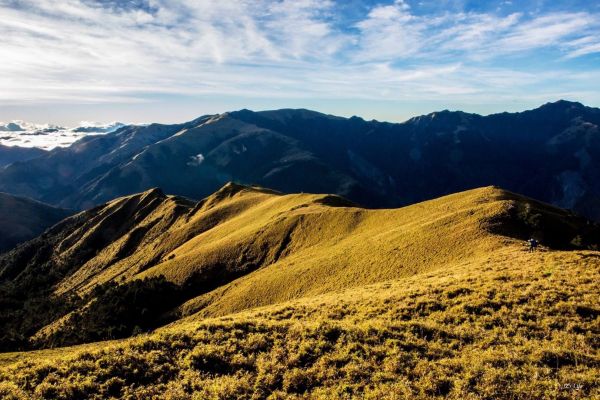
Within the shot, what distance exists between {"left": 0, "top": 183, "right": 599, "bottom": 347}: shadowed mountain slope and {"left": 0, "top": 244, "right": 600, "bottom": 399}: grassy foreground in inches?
916

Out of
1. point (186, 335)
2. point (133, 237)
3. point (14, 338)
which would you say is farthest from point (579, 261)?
point (133, 237)

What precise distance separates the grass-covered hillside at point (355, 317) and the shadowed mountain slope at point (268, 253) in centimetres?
46

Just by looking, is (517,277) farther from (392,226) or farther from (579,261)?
(392,226)

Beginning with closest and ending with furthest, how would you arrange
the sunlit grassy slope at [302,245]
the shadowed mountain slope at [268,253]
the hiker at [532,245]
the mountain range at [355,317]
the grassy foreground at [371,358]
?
the grassy foreground at [371,358]
the mountain range at [355,317]
the hiker at [532,245]
the shadowed mountain slope at [268,253]
the sunlit grassy slope at [302,245]

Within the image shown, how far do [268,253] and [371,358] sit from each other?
70056mm

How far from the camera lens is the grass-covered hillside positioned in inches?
780

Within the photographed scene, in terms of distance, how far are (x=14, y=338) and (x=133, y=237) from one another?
74.5 meters

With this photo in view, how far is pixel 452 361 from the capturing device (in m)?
21.4

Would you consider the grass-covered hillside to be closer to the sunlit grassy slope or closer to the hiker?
the sunlit grassy slope

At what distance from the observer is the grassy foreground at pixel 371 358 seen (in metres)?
19.0

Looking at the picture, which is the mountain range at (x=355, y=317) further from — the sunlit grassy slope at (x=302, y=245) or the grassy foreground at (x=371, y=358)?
the sunlit grassy slope at (x=302, y=245)

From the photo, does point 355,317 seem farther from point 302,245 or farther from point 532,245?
point 302,245

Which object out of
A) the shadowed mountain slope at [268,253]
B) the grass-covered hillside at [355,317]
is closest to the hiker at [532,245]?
the grass-covered hillside at [355,317]

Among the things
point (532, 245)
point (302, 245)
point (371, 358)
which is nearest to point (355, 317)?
point (371, 358)
